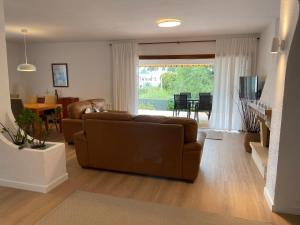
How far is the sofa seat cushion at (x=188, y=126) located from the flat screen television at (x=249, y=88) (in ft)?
8.30

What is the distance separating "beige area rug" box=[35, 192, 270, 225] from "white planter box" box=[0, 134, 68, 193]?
1.38 ft

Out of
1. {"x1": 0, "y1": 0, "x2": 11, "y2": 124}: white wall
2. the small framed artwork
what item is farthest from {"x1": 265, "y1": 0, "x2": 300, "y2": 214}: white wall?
the small framed artwork

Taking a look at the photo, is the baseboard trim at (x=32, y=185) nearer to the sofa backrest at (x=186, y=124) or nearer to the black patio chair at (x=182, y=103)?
the sofa backrest at (x=186, y=124)

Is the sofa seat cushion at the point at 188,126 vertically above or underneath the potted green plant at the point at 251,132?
above

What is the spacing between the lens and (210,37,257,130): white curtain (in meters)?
5.75

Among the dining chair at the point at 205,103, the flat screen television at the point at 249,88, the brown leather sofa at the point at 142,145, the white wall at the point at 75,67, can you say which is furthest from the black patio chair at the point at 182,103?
the brown leather sofa at the point at 142,145

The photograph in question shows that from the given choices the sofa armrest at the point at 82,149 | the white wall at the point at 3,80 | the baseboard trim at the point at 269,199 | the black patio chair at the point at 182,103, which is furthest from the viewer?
the black patio chair at the point at 182,103

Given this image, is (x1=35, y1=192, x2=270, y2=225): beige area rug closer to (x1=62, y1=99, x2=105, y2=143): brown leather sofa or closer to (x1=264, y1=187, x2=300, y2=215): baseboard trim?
(x1=264, y1=187, x2=300, y2=215): baseboard trim

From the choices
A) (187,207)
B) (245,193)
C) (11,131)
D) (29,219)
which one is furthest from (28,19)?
(245,193)

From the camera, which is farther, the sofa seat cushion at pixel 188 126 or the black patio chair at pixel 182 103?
the black patio chair at pixel 182 103

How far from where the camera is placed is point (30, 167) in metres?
2.77

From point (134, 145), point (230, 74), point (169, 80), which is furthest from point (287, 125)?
point (169, 80)

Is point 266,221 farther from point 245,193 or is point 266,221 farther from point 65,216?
point 65,216

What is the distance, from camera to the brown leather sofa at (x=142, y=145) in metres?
2.97
